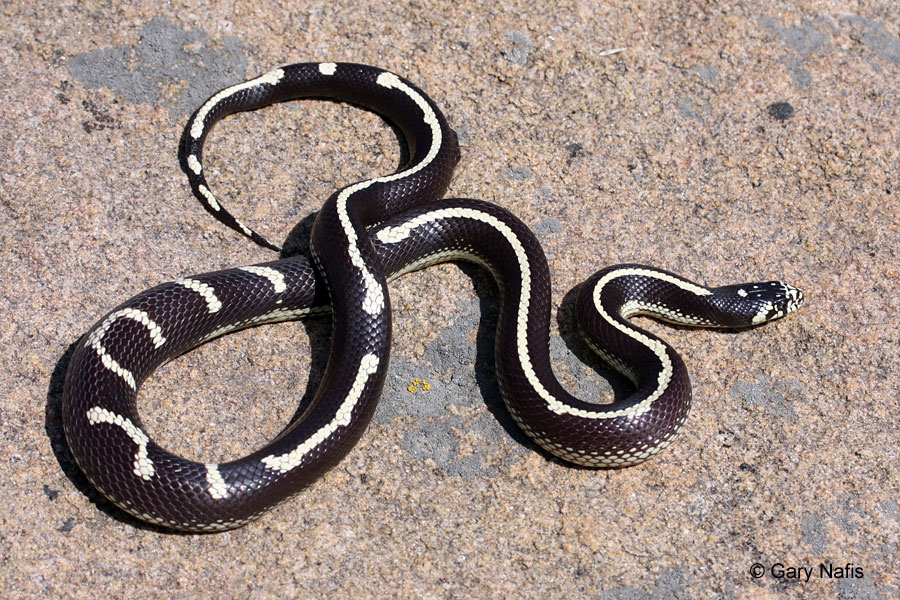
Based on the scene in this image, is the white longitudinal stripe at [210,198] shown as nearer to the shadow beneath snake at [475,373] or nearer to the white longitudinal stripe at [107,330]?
the shadow beneath snake at [475,373]

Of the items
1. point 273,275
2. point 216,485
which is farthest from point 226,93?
point 216,485

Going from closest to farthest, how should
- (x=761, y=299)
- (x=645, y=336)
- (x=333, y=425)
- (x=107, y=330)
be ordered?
→ 1. (x=333, y=425)
2. (x=107, y=330)
3. (x=645, y=336)
4. (x=761, y=299)

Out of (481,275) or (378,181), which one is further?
(481,275)

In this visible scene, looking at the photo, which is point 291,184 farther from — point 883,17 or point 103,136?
point 883,17

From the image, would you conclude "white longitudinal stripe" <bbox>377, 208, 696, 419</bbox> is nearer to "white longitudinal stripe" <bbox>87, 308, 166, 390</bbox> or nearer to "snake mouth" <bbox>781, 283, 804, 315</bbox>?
"snake mouth" <bbox>781, 283, 804, 315</bbox>

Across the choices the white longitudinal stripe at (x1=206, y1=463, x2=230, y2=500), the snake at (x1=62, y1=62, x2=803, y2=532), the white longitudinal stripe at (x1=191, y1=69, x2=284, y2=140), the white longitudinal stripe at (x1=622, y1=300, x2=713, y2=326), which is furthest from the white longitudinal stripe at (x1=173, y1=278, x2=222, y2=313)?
the white longitudinal stripe at (x1=622, y1=300, x2=713, y2=326)

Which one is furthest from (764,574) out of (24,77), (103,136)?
(24,77)

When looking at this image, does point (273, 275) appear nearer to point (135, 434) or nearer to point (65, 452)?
point (135, 434)
